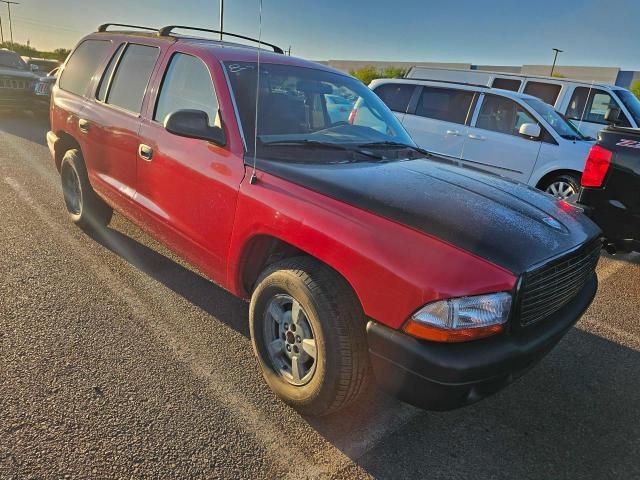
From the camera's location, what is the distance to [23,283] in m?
3.62

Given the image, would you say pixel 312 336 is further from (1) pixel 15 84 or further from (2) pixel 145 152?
(1) pixel 15 84

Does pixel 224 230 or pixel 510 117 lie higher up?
pixel 510 117

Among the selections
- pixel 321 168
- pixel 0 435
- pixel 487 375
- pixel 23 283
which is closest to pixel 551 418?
pixel 487 375

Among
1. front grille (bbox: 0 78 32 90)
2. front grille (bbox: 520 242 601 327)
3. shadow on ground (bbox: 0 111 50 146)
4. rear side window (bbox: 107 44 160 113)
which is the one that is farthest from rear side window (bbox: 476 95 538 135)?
front grille (bbox: 0 78 32 90)

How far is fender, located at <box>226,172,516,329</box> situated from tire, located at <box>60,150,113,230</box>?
2.78m

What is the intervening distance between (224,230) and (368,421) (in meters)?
1.33

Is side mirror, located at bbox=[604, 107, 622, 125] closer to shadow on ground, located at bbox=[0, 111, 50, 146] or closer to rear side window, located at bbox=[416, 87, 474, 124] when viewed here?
rear side window, located at bbox=[416, 87, 474, 124]

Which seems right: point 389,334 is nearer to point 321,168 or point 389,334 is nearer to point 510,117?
point 321,168

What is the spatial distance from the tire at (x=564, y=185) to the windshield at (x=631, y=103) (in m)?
3.21

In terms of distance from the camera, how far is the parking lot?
2176mm

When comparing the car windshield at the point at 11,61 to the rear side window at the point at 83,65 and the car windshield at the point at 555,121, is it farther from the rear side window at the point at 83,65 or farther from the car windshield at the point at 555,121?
the car windshield at the point at 555,121

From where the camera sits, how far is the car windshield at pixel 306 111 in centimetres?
285

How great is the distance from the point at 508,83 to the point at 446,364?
9.23 meters

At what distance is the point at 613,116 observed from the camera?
26.0 feet
